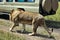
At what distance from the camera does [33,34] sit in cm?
820

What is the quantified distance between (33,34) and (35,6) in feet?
8.53

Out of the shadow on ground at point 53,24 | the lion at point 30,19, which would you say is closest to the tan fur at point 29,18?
the lion at point 30,19

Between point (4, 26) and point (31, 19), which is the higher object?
point (31, 19)

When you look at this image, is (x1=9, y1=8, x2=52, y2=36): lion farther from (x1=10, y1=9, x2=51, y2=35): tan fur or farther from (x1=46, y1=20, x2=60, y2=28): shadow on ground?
(x1=46, y1=20, x2=60, y2=28): shadow on ground

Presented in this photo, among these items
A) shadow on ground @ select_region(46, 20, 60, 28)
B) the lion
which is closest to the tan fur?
the lion

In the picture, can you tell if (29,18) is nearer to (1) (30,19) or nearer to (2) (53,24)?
(1) (30,19)

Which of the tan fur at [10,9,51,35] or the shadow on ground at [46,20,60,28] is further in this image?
the shadow on ground at [46,20,60,28]

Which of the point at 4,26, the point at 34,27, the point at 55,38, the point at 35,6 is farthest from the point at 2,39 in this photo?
the point at 35,6

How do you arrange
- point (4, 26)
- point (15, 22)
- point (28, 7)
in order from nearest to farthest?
point (15, 22)
point (4, 26)
point (28, 7)

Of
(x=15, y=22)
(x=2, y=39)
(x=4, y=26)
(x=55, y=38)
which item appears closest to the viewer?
(x=2, y=39)

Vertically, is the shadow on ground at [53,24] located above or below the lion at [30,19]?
below

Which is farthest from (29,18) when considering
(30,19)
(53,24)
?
(53,24)

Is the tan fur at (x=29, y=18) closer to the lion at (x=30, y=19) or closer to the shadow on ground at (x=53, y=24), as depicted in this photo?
the lion at (x=30, y=19)

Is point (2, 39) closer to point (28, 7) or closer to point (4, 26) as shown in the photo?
point (4, 26)
